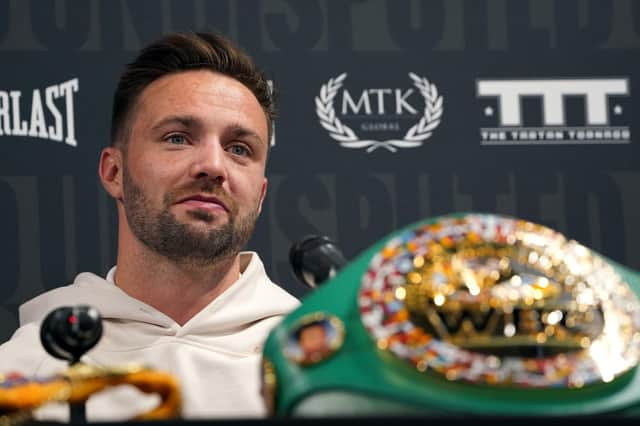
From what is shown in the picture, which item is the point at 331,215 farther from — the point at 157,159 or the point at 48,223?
the point at 48,223

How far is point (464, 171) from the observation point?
1739 millimetres

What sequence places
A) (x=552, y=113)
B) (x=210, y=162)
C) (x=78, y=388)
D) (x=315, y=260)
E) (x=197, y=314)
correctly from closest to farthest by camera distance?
(x=78, y=388) → (x=315, y=260) → (x=210, y=162) → (x=197, y=314) → (x=552, y=113)

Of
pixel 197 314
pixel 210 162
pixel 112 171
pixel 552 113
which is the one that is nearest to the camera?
pixel 210 162

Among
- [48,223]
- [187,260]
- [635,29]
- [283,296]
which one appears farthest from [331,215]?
[635,29]

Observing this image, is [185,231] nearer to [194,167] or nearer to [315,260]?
[194,167]

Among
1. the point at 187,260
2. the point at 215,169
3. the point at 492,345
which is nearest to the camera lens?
the point at 492,345

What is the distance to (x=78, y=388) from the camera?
579mm

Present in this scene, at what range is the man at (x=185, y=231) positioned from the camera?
4.73 ft

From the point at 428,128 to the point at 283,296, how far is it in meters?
0.40

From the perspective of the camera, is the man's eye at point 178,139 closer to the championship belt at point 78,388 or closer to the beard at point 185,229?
the beard at point 185,229

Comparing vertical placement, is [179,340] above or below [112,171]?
below

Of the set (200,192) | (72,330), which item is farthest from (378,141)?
(72,330)

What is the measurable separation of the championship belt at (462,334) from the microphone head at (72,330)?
140 millimetres

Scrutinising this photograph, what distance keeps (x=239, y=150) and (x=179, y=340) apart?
0.31 metres
